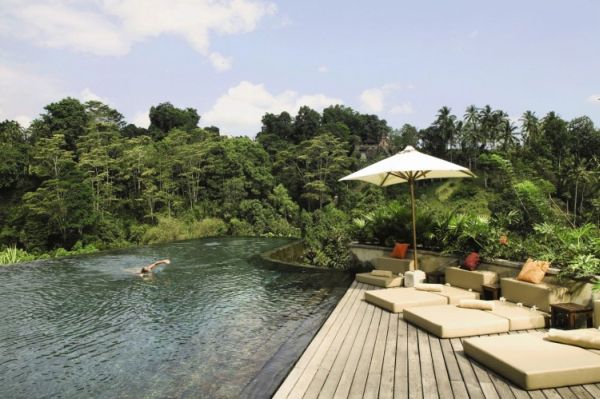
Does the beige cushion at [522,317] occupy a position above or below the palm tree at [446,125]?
below

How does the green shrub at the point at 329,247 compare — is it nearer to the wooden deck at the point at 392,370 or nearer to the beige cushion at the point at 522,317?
the beige cushion at the point at 522,317

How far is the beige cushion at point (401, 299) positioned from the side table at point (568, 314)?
4.10ft

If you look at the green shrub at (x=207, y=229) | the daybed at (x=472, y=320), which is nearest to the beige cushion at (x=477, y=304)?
the daybed at (x=472, y=320)

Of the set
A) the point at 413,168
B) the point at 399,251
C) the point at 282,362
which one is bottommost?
the point at 282,362

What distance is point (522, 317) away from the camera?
13.5 feet

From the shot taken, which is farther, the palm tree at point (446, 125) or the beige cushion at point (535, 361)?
the palm tree at point (446, 125)

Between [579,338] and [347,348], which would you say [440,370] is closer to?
[347,348]

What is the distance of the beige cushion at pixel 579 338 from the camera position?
10.0 feet

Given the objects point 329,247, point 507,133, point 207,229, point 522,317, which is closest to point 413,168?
point 522,317

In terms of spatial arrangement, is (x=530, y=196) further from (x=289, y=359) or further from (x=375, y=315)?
(x=289, y=359)

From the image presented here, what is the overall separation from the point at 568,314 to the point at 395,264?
3.45 m

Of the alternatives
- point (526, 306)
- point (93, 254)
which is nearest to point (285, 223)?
point (93, 254)

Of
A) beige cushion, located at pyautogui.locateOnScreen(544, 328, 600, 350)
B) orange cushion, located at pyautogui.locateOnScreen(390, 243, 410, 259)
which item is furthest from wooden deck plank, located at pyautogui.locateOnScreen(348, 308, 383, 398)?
orange cushion, located at pyautogui.locateOnScreen(390, 243, 410, 259)

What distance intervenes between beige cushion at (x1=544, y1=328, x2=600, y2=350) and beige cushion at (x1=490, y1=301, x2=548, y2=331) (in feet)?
2.50
